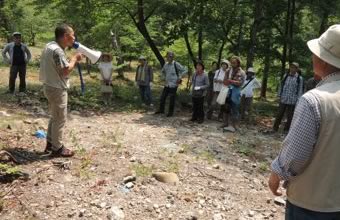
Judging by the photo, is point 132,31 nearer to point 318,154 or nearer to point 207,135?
point 207,135

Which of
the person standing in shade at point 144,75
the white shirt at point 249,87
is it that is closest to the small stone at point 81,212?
the white shirt at point 249,87

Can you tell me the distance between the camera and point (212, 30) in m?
17.4

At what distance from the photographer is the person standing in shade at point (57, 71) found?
6.69 metres

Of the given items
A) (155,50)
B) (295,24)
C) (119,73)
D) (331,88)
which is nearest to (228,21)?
(155,50)

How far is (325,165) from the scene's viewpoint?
9.43ft

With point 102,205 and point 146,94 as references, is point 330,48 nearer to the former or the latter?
point 102,205

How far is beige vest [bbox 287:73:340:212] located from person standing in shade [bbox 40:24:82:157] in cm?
464

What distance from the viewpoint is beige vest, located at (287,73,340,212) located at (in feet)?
9.06

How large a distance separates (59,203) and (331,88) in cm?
418

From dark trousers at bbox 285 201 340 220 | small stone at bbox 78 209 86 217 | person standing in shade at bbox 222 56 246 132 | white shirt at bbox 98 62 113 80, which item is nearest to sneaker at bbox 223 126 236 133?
person standing in shade at bbox 222 56 246 132

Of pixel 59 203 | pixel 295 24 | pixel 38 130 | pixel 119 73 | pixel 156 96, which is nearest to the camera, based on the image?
pixel 59 203

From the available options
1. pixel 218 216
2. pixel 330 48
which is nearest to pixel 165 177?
pixel 218 216

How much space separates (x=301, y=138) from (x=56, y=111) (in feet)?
16.2

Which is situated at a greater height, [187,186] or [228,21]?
[228,21]
